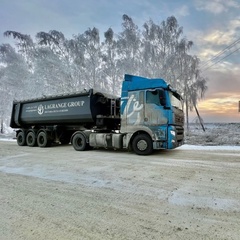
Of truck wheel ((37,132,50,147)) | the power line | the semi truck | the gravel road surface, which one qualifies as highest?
the power line

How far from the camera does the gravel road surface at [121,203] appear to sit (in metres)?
2.73

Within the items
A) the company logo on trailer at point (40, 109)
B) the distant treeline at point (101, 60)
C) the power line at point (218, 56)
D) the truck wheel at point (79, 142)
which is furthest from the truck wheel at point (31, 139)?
the power line at point (218, 56)

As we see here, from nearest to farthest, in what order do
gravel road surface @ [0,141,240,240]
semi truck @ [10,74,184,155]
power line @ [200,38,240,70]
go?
gravel road surface @ [0,141,240,240], semi truck @ [10,74,184,155], power line @ [200,38,240,70]

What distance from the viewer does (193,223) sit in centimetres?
292

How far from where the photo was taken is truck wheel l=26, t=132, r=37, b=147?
1337 cm

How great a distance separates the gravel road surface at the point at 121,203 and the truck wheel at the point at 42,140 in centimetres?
654

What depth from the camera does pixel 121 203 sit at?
3684 mm

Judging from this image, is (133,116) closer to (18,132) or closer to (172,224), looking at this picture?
(172,224)

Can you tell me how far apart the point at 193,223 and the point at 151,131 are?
5862 mm

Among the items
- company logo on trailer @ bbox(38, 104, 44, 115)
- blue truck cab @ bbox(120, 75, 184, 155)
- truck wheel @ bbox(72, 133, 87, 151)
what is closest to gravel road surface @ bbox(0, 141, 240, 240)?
blue truck cab @ bbox(120, 75, 184, 155)

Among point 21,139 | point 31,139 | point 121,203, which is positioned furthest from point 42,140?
point 121,203

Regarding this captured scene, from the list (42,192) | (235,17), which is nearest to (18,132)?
(42,192)

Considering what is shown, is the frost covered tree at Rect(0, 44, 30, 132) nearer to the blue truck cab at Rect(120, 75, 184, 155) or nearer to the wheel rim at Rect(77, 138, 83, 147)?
the wheel rim at Rect(77, 138, 83, 147)

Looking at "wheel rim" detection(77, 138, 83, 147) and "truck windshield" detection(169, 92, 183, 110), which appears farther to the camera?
"wheel rim" detection(77, 138, 83, 147)
